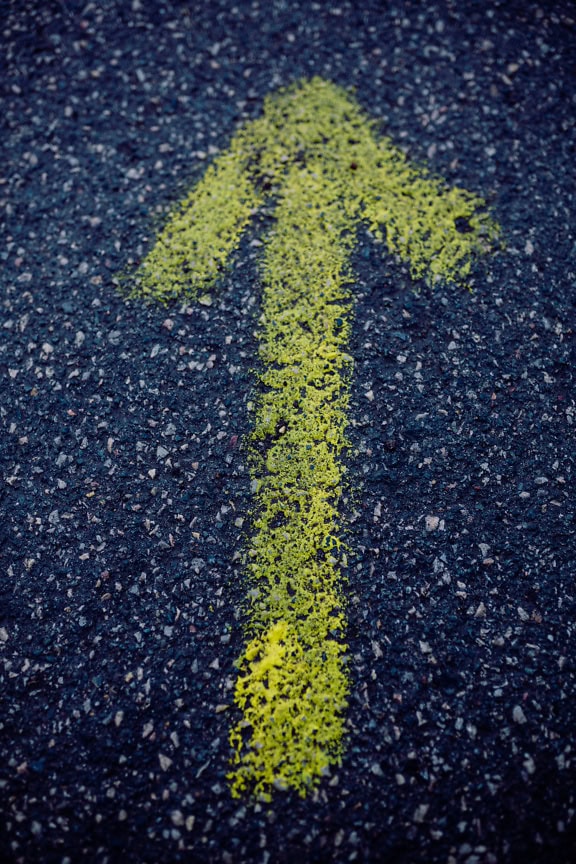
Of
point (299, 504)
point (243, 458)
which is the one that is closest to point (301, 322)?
point (243, 458)

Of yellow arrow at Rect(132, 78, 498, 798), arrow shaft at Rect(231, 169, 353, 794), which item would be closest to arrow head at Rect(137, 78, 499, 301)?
yellow arrow at Rect(132, 78, 498, 798)

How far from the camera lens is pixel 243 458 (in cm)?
193

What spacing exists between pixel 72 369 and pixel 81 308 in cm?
26

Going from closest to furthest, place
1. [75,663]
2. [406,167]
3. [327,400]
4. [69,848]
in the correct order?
[69,848], [75,663], [327,400], [406,167]

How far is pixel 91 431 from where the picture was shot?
1991mm

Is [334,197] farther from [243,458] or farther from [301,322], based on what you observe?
[243,458]

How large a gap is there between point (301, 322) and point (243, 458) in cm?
57

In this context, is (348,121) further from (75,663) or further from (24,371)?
(75,663)

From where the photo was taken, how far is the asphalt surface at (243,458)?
158 cm

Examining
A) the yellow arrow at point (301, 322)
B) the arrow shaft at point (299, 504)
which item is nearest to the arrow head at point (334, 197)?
the yellow arrow at point (301, 322)

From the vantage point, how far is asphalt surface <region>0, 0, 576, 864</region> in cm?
158

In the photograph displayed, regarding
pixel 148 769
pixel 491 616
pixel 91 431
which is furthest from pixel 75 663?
pixel 491 616

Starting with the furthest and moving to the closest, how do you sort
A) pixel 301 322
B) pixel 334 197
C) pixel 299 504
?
1. pixel 334 197
2. pixel 301 322
3. pixel 299 504

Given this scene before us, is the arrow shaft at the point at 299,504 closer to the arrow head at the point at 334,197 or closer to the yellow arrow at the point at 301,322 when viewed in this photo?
the yellow arrow at the point at 301,322
